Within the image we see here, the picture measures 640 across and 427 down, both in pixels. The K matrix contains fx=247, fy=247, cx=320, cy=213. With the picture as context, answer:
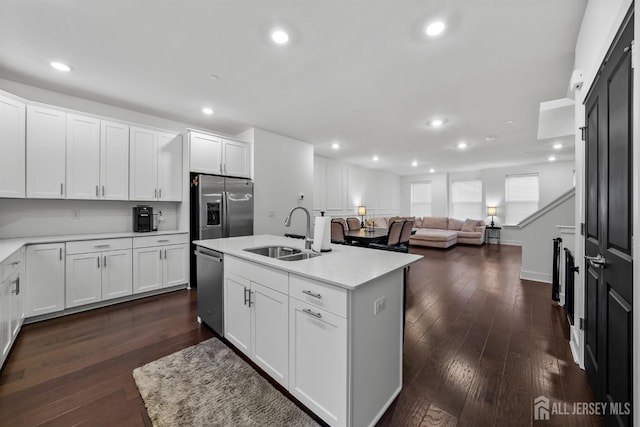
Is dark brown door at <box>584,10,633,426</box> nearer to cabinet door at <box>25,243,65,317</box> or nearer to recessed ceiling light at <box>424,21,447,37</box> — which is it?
recessed ceiling light at <box>424,21,447,37</box>

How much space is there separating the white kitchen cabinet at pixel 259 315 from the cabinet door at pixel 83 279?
205 cm

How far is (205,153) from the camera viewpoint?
158 inches

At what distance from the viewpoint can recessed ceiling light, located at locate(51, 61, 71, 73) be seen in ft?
8.18

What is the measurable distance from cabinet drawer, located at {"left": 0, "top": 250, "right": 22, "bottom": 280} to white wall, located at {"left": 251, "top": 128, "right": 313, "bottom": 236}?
9.02ft

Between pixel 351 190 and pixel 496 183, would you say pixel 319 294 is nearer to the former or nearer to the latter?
pixel 351 190

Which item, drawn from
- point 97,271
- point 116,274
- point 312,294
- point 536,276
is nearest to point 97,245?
point 97,271

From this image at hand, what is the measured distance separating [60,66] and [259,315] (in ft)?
10.7

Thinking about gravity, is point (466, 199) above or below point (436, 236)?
above

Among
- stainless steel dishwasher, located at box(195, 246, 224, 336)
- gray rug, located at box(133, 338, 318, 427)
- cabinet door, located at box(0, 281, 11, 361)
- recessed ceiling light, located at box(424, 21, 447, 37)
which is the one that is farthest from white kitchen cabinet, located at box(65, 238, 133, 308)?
recessed ceiling light, located at box(424, 21, 447, 37)

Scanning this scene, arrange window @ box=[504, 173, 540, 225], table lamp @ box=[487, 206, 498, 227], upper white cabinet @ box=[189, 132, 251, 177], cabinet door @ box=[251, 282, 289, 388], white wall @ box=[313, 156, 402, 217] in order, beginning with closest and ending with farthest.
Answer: cabinet door @ box=[251, 282, 289, 388], upper white cabinet @ box=[189, 132, 251, 177], white wall @ box=[313, 156, 402, 217], window @ box=[504, 173, 540, 225], table lamp @ box=[487, 206, 498, 227]

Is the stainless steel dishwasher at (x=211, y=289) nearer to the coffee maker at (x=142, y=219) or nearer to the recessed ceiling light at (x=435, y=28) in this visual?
the coffee maker at (x=142, y=219)

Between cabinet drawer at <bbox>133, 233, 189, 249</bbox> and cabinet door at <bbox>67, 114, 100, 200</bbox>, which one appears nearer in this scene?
cabinet door at <bbox>67, 114, 100, 200</bbox>

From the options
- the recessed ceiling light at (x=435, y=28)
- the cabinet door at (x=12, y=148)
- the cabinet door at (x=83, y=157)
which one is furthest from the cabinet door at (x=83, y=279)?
the recessed ceiling light at (x=435, y=28)

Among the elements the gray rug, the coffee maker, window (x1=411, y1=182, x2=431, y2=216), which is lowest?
the gray rug
